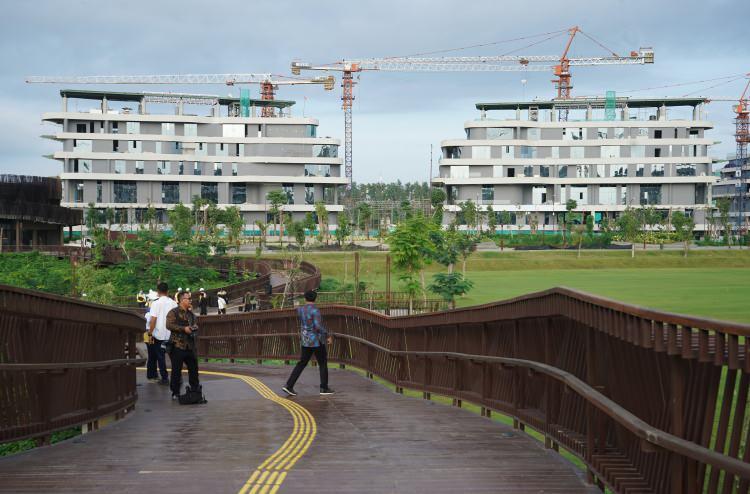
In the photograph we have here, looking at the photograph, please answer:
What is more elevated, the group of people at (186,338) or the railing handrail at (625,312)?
the railing handrail at (625,312)

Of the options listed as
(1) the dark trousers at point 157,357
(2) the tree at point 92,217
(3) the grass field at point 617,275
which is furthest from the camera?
(2) the tree at point 92,217

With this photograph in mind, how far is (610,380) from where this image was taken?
811 cm

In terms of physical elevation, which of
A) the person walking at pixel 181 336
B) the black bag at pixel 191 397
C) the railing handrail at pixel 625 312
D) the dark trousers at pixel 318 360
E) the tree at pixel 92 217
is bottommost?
the black bag at pixel 191 397

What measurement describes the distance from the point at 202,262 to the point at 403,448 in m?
59.0

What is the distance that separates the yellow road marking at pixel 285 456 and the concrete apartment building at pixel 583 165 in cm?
11505

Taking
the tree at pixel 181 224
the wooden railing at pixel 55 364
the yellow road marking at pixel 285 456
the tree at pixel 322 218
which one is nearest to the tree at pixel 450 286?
the tree at pixel 181 224

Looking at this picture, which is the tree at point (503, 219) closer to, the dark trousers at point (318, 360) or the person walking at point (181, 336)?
the dark trousers at point (318, 360)

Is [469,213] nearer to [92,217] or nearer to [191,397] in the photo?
[92,217]

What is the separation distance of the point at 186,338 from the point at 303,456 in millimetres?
6835

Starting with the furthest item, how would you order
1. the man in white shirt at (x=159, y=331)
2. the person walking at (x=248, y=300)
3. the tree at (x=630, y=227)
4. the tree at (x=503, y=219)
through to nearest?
the tree at (x=503, y=219) < the tree at (x=630, y=227) < the person walking at (x=248, y=300) < the man in white shirt at (x=159, y=331)

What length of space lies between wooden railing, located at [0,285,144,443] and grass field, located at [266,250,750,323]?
34337 mm

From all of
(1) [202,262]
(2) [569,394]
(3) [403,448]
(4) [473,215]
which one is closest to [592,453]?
(2) [569,394]

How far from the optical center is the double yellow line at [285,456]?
8.01 metres

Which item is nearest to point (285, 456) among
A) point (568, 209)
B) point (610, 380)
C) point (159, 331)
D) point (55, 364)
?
point (55, 364)
